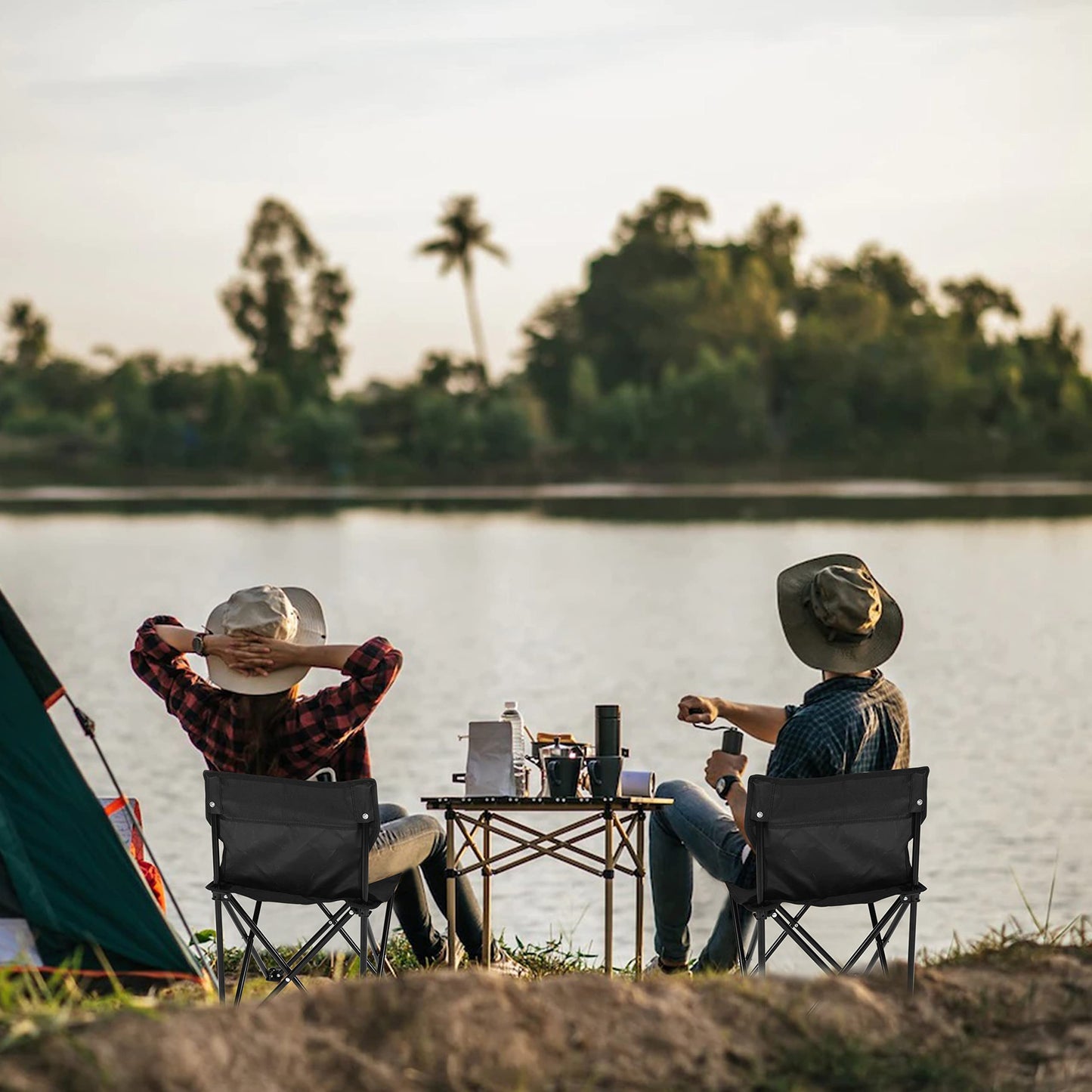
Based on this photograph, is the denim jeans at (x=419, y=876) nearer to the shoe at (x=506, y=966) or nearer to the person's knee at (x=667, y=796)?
the shoe at (x=506, y=966)

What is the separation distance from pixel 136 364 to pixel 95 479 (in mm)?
5252

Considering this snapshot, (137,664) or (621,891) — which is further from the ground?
(137,664)

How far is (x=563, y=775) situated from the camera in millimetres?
4145

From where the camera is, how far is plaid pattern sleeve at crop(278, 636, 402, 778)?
4.02 metres

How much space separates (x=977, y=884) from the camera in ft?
27.3

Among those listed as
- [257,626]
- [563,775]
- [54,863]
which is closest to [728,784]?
[563,775]

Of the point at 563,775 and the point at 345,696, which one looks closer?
the point at 345,696

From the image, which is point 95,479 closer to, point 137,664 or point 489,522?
point 489,522

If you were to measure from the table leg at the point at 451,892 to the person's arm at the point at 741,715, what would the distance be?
0.57 metres

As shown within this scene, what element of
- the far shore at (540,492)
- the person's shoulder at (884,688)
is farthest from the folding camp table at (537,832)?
the far shore at (540,492)

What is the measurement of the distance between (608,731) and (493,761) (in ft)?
0.87

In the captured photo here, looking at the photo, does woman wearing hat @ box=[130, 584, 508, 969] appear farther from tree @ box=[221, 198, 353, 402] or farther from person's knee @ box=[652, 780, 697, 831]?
tree @ box=[221, 198, 353, 402]

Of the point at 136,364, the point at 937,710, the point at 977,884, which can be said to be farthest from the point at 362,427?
the point at 977,884

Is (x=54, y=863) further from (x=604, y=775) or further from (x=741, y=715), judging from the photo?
(x=741, y=715)
